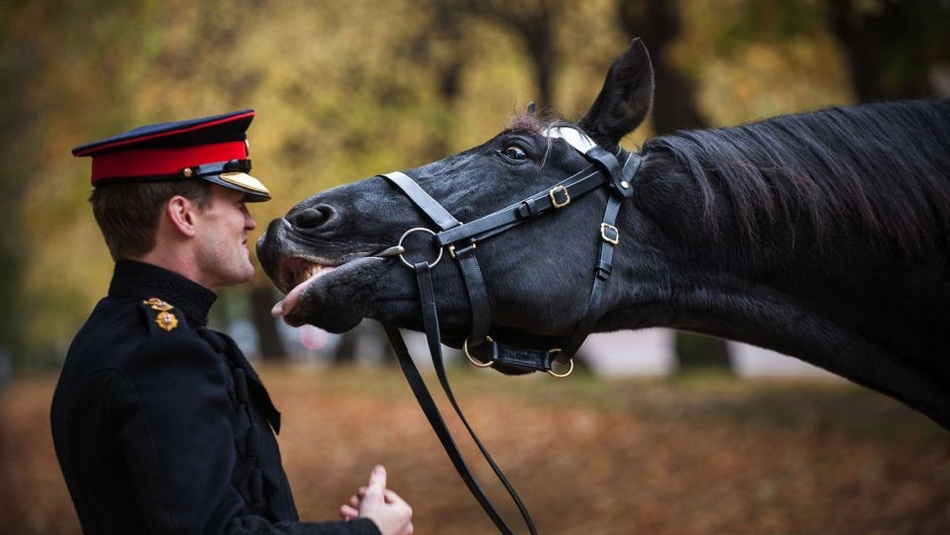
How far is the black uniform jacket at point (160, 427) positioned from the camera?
221 cm

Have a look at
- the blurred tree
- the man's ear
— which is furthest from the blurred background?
the man's ear

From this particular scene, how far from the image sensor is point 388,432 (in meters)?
14.4

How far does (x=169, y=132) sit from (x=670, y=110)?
380 inches

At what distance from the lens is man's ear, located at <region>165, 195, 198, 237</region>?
252cm

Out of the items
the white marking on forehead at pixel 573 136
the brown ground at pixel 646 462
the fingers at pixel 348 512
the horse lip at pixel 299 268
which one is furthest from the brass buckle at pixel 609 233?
the brown ground at pixel 646 462

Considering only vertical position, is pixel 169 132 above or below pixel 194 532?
above

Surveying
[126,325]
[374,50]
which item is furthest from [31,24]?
[126,325]

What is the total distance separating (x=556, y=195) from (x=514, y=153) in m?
0.21

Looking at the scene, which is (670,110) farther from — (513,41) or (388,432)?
(388,432)

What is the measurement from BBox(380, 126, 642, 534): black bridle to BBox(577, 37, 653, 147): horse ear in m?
0.06

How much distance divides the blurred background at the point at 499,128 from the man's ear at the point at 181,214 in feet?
19.1

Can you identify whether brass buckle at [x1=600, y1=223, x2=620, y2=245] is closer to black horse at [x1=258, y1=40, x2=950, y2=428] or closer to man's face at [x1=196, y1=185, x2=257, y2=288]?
black horse at [x1=258, y1=40, x2=950, y2=428]

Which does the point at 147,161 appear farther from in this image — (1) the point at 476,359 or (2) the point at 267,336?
(2) the point at 267,336

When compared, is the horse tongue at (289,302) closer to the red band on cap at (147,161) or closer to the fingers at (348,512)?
the red band on cap at (147,161)
